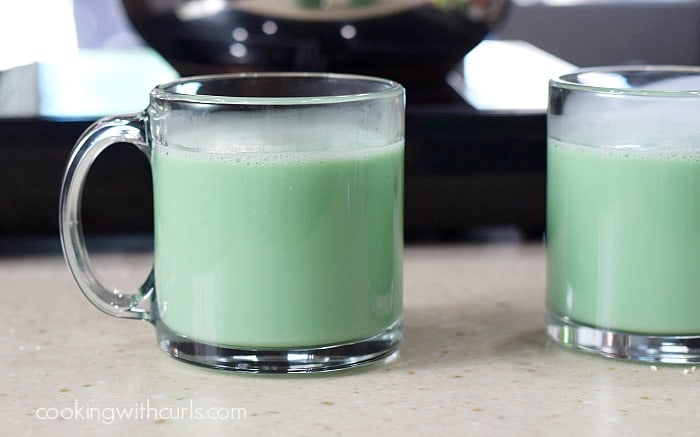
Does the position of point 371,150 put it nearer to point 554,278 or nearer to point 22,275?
point 554,278

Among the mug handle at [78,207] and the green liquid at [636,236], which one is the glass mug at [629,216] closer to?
the green liquid at [636,236]

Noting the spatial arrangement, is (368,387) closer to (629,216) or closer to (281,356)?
(281,356)

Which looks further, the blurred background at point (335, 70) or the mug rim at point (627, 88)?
the blurred background at point (335, 70)

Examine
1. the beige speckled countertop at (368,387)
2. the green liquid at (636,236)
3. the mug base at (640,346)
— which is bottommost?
the beige speckled countertop at (368,387)

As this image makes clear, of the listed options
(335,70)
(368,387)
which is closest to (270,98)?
(368,387)

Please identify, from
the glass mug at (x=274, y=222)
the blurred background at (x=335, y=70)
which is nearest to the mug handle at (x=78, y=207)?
the glass mug at (x=274, y=222)

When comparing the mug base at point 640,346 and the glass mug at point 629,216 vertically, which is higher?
the glass mug at point 629,216

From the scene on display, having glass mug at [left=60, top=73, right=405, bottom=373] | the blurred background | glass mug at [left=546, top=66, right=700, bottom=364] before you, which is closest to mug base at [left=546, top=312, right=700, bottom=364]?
glass mug at [left=546, top=66, right=700, bottom=364]
